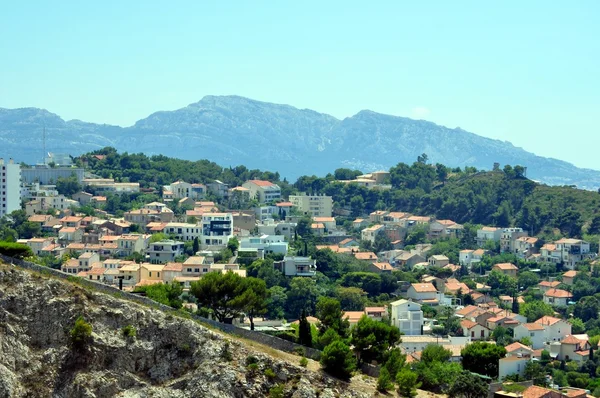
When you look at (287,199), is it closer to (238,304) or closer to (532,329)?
(532,329)

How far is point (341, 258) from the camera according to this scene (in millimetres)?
76938

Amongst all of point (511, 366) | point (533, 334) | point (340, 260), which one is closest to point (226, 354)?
point (511, 366)

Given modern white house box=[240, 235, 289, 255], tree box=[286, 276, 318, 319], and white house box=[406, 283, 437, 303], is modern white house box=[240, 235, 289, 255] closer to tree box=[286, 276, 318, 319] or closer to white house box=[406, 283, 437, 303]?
tree box=[286, 276, 318, 319]

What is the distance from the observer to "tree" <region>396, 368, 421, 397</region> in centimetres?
3422

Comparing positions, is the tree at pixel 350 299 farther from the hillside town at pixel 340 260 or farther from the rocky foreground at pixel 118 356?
the rocky foreground at pixel 118 356

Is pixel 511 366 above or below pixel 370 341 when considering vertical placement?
below

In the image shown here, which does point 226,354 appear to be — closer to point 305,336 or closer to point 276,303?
point 305,336

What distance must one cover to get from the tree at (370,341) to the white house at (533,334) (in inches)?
1028

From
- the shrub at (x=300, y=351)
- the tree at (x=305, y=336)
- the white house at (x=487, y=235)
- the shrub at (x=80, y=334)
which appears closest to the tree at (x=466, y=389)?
the shrub at (x=300, y=351)

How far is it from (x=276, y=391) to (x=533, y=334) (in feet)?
111

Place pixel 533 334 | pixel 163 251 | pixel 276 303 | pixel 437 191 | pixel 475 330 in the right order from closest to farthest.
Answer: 1. pixel 276 303
2. pixel 475 330
3. pixel 533 334
4. pixel 163 251
5. pixel 437 191

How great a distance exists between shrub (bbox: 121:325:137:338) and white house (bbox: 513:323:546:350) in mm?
34472

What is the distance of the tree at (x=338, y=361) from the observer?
3394 centimetres

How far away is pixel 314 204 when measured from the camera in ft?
345
